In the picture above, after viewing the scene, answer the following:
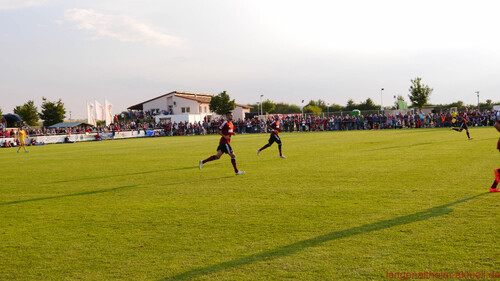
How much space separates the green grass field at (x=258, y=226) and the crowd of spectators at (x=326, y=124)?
3289cm

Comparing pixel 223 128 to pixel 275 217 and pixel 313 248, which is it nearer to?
pixel 275 217

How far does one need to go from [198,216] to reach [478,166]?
852cm

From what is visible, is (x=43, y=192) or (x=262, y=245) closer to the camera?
(x=262, y=245)

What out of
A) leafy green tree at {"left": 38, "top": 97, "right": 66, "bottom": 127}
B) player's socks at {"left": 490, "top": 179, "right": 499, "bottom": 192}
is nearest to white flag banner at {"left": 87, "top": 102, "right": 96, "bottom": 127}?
leafy green tree at {"left": 38, "top": 97, "right": 66, "bottom": 127}

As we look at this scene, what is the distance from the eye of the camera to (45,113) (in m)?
68.6

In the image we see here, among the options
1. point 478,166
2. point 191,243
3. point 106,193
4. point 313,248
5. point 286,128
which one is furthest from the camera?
point 286,128

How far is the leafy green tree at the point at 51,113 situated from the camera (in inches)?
2704

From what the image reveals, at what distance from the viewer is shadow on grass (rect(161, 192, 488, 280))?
4.23m

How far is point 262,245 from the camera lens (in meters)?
4.95

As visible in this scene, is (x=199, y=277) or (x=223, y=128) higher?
(x=223, y=128)

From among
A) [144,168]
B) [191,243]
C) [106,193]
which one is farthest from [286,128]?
[191,243]

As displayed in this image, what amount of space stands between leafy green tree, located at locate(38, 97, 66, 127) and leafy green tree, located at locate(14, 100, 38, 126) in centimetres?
261

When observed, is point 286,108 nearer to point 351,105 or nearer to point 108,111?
point 351,105

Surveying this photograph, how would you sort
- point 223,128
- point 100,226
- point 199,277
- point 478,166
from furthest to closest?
1. point 223,128
2. point 478,166
3. point 100,226
4. point 199,277
